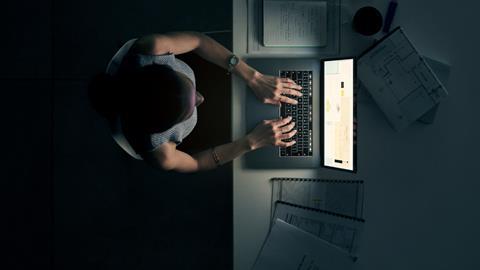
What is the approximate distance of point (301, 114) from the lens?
1.33m

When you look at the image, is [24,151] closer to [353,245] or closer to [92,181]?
[92,181]

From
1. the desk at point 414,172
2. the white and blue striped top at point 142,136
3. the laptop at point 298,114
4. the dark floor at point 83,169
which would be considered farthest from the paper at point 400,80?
the dark floor at point 83,169

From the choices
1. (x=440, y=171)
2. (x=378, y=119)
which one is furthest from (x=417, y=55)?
(x=440, y=171)

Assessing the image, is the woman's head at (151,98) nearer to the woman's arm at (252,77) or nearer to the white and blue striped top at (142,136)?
the white and blue striped top at (142,136)

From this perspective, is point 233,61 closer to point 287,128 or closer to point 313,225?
point 287,128

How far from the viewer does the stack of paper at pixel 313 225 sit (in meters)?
1.24

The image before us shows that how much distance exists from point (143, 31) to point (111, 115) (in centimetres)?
96

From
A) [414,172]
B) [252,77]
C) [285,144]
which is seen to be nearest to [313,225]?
[285,144]

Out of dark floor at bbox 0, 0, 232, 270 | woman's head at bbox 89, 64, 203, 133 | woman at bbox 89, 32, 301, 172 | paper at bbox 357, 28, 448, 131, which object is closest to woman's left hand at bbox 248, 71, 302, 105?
woman at bbox 89, 32, 301, 172

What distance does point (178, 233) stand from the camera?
1.95 meters

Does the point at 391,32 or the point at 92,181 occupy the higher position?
the point at 391,32

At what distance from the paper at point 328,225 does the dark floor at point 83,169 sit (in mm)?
663

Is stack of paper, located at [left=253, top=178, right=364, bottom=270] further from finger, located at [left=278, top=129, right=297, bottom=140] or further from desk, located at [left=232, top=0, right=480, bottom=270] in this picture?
finger, located at [left=278, top=129, right=297, bottom=140]

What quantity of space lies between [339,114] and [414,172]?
13.6 inches
